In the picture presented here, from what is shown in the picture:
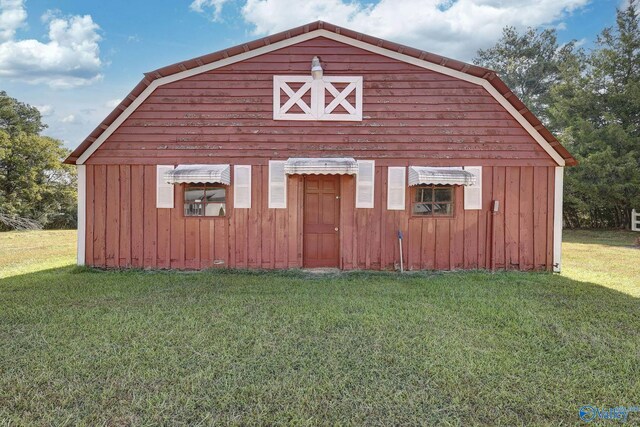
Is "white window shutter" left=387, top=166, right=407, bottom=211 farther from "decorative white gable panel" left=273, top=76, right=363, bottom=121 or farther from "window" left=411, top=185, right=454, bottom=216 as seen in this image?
"decorative white gable panel" left=273, top=76, right=363, bottom=121

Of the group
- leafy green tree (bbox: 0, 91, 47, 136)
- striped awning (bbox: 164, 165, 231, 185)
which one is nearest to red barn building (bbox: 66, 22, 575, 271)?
striped awning (bbox: 164, 165, 231, 185)

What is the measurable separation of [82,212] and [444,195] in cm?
809

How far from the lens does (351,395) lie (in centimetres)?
279

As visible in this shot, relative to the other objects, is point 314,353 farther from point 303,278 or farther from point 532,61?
point 532,61

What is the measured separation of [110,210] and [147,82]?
2.95 m

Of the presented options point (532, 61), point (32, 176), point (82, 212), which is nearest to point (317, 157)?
point (82, 212)

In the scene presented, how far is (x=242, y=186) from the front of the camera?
7840 mm

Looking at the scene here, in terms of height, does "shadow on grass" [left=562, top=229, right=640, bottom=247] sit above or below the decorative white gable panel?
below

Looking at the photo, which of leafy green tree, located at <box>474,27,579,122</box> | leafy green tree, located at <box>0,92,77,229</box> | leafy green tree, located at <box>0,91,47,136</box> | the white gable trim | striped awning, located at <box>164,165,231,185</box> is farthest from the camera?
leafy green tree, located at <box>474,27,579,122</box>

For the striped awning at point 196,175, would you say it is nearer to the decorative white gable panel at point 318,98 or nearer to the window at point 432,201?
the decorative white gable panel at point 318,98

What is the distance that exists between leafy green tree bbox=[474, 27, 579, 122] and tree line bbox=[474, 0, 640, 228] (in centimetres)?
448

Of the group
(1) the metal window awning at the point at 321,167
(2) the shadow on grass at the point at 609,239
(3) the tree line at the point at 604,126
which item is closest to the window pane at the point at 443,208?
(1) the metal window awning at the point at 321,167

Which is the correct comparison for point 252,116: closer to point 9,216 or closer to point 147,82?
point 147,82

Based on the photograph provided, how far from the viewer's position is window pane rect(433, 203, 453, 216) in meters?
7.91
